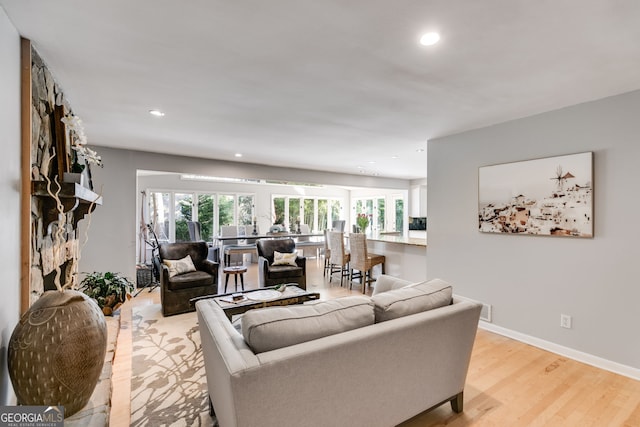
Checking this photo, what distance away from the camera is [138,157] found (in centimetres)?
501

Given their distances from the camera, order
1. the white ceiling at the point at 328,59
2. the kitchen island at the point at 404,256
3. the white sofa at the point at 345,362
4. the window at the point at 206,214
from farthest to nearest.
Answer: the window at the point at 206,214, the kitchen island at the point at 404,256, the white ceiling at the point at 328,59, the white sofa at the point at 345,362

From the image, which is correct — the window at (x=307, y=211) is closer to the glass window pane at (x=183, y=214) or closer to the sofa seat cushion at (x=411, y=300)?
the glass window pane at (x=183, y=214)

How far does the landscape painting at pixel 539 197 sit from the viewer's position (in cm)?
284

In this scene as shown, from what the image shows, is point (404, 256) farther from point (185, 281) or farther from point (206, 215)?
point (206, 215)

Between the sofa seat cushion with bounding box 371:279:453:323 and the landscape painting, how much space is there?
176 centimetres

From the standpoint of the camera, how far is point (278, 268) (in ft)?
16.3

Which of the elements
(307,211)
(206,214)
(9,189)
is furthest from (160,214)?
(9,189)

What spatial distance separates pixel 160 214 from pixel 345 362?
329 inches

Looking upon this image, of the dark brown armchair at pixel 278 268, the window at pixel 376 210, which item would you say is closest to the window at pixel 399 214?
the window at pixel 376 210

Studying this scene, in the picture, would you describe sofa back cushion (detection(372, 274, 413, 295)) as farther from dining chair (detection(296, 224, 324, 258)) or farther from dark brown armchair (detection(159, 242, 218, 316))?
dining chair (detection(296, 224, 324, 258))

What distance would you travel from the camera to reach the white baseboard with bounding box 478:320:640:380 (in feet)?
8.56

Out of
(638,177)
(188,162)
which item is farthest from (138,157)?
(638,177)

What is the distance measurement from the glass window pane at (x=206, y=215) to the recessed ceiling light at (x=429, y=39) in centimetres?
828

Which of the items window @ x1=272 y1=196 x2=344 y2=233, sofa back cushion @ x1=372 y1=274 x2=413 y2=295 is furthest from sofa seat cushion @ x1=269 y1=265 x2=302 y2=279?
window @ x1=272 y1=196 x2=344 y2=233
